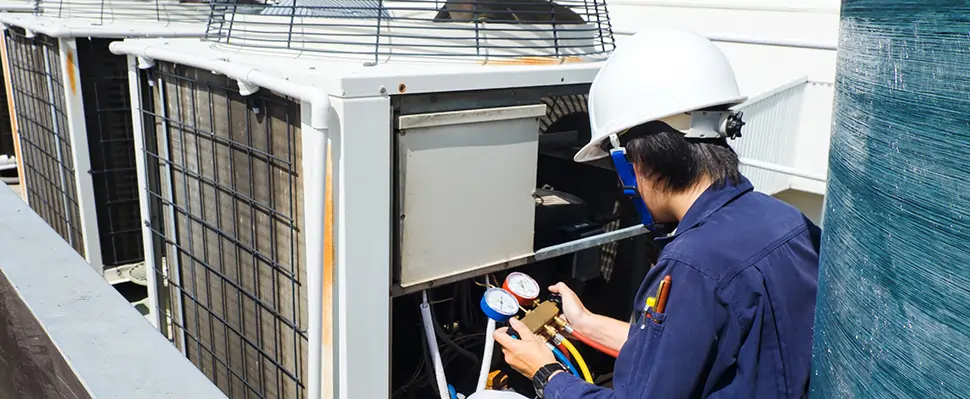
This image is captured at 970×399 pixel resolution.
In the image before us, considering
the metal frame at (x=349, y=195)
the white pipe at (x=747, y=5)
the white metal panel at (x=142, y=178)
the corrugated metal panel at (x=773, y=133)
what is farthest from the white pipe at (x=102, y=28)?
the white pipe at (x=747, y=5)

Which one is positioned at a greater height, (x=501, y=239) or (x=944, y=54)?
(x=944, y=54)

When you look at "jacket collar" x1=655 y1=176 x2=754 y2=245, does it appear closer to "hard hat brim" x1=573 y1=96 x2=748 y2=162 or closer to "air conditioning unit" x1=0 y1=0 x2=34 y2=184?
"hard hat brim" x1=573 y1=96 x2=748 y2=162

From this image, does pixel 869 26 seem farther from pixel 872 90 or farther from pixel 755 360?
pixel 755 360

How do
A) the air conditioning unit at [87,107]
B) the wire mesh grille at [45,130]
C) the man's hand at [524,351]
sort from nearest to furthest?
the man's hand at [524,351]
the air conditioning unit at [87,107]
the wire mesh grille at [45,130]

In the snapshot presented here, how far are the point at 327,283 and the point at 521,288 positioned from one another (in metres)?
0.63

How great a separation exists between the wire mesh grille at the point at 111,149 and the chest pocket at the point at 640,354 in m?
2.69

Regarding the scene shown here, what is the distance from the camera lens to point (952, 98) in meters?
0.64

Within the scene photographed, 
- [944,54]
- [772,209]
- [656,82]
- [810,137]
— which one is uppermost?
[944,54]

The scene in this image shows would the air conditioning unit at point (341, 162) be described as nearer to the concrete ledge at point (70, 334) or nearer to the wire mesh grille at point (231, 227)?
the wire mesh grille at point (231, 227)

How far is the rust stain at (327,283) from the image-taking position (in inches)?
72.7

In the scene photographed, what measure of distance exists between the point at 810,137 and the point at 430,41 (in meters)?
4.86

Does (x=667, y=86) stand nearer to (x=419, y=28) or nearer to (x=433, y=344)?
(x=419, y=28)

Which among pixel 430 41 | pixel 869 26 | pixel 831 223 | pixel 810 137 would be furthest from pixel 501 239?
pixel 810 137

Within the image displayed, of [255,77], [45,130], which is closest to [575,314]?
[255,77]
